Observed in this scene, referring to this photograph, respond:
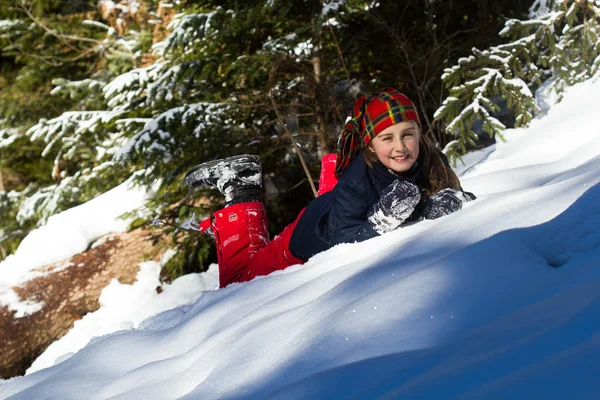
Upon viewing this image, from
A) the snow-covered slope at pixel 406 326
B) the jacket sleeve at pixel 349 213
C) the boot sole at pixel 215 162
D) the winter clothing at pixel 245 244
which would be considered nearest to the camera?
the snow-covered slope at pixel 406 326

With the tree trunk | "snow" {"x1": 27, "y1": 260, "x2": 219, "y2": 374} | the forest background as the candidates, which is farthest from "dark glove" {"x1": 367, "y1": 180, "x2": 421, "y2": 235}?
the tree trunk

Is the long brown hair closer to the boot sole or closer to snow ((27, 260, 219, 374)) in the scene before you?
the boot sole

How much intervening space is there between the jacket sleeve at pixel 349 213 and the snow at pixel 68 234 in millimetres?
4180

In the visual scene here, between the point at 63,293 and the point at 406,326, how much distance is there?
19.7 feet

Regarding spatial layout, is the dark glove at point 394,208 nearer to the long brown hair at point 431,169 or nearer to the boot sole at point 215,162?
the long brown hair at point 431,169

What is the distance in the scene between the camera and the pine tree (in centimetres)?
449

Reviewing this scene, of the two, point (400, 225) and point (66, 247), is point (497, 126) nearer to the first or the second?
point (400, 225)

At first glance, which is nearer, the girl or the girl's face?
the girl

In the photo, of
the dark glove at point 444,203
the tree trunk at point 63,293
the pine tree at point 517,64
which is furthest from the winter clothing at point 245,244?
the tree trunk at point 63,293

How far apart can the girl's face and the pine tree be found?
1554 mm

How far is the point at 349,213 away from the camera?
302 centimetres

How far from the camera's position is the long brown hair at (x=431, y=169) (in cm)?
313

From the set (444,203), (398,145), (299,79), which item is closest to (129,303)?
(299,79)

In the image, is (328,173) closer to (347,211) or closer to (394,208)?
(347,211)
